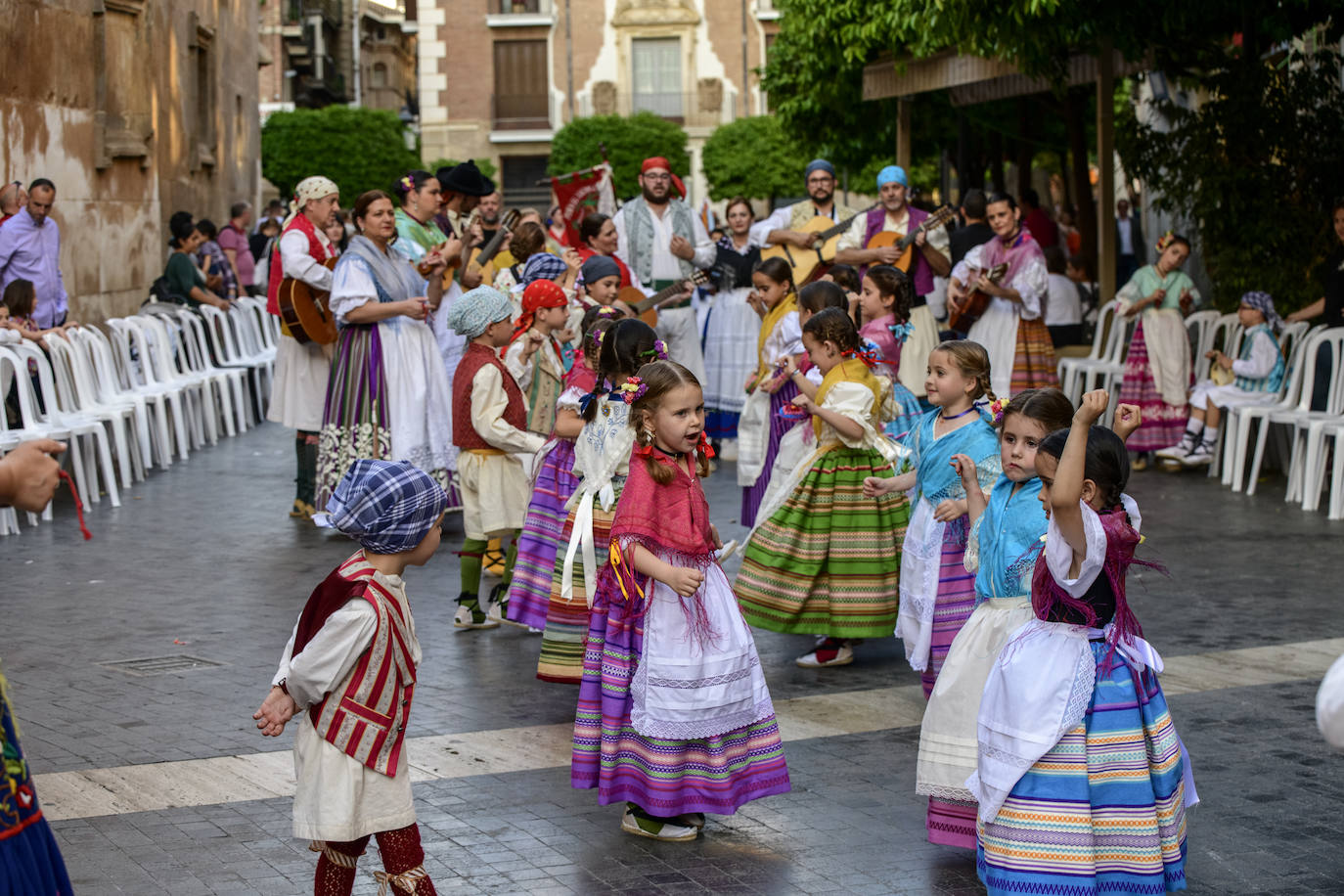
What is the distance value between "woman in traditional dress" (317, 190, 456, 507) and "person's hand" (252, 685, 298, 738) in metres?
5.93

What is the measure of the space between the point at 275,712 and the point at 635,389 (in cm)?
168

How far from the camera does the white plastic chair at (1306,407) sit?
11.0m

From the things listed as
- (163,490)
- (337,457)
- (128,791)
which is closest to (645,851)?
(128,791)

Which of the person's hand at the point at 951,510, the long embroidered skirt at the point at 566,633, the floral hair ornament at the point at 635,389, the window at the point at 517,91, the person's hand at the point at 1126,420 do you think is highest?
the window at the point at 517,91

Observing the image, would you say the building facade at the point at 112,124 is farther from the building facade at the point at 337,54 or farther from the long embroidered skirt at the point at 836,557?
the building facade at the point at 337,54

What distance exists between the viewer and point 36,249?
13078mm

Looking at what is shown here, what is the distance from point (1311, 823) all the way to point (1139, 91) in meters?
19.1

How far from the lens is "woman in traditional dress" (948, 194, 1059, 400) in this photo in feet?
39.9

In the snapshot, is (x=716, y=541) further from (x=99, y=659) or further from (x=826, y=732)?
(x=99, y=659)

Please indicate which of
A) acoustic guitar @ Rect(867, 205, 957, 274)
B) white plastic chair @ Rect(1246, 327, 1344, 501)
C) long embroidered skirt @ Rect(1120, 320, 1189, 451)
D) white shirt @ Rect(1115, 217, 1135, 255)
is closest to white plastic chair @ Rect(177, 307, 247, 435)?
acoustic guitar @ Rect(867, 205, 957, 274)

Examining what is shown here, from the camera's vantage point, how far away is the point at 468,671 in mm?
7047

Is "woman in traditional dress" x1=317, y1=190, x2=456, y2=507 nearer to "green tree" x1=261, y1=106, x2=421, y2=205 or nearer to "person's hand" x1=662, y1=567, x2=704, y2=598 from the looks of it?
"person's hand" x1=662, y1=567, x2=704, y2=598

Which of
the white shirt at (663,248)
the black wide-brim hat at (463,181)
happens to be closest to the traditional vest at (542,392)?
the black wide-brim hat at (463,181)

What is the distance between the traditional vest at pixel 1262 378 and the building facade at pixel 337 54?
142 ft
